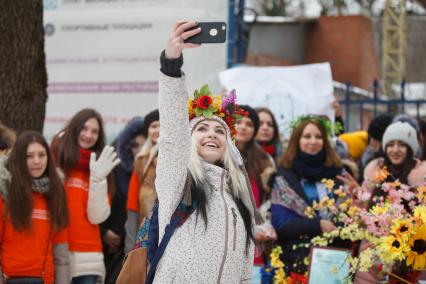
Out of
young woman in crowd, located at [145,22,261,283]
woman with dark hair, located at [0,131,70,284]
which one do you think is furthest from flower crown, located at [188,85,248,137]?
woman with dark hair, located at [0,131,70,284]

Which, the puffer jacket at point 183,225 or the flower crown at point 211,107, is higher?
the flower crown at point 211,107

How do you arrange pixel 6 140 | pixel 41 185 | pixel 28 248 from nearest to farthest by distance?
pixel 28 248, pixel 41 185, pixel 6 140

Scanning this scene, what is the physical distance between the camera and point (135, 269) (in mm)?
4160

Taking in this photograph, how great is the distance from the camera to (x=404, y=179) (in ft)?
19.6

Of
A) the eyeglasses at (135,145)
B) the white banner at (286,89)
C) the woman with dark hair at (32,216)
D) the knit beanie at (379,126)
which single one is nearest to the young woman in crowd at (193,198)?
the woman with dark hair at (32,216)

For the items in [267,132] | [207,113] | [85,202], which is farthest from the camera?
[267,132]

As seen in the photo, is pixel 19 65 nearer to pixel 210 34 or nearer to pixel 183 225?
pixel 183 225

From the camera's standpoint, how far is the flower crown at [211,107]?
448 cm

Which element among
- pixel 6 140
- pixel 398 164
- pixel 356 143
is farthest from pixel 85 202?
pixel 356 143

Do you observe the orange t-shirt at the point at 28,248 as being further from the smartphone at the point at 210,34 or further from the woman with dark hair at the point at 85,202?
the smartphone at the point at 210,34

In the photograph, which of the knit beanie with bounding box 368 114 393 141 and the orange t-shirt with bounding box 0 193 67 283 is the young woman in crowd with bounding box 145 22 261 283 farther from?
the knit beanie with bounding box 368 114 393 141

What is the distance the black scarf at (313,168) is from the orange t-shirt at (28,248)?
196 centimetres

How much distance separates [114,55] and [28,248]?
448 cm

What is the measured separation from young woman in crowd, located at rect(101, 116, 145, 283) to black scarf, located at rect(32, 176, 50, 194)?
41.3 inches
